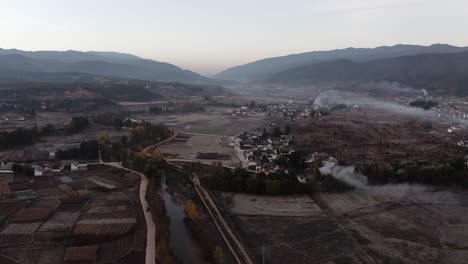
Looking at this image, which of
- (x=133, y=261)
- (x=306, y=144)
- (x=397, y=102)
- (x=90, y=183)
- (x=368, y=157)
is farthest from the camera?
(x=397, y=102)

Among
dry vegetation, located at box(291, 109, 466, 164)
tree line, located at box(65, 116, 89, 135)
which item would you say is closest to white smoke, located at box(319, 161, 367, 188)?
dry vegetation, located at box(291, 109, 466, 164)

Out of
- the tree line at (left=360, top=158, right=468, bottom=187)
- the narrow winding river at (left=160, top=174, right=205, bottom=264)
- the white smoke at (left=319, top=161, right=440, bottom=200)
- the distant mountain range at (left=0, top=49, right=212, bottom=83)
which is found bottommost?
the narrow winding river at (left=160, top=174, right=205, bottom=264)

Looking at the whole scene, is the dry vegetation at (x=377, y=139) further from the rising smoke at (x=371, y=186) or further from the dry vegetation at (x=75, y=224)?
the dry vegetation at (x=75, y=224)

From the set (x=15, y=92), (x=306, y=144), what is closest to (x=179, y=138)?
(x=306, y=144)

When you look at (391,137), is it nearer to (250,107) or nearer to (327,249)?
(327,249)

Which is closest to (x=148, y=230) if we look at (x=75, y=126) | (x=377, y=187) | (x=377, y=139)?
(x=377, y=187)

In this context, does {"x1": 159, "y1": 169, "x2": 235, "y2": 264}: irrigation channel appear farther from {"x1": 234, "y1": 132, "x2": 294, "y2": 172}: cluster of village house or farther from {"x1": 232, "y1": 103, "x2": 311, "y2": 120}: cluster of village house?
{"x1": 232, "y1": 103, "x2": 311, "y2": 120}: cluster of village house

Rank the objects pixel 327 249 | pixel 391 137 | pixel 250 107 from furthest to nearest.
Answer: pixel 250 107 < pixel 391 137 < pixel 327 249

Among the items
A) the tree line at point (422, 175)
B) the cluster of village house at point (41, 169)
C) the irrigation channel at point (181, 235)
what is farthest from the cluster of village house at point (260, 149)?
the cluster of village house at point (41, 169)

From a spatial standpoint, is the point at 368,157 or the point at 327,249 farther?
the point at 368,157
